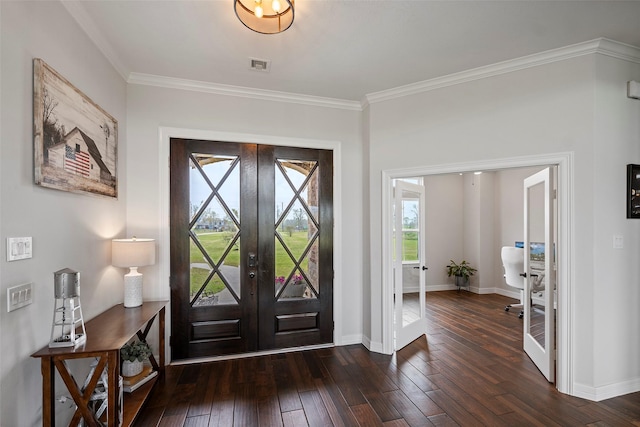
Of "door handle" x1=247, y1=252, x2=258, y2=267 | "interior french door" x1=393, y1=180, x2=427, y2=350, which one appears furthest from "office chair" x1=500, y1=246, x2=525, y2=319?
"door handle" x1=247, y1=252, x2=258, y2=267

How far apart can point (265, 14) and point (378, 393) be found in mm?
3012

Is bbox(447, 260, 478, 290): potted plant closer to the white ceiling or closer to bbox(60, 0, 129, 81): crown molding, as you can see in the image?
the white ceiling

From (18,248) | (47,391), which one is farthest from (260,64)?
(47,391)

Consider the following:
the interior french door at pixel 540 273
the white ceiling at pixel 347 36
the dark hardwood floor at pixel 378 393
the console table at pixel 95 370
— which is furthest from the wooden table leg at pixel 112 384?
the interior french door at pixel 540 273

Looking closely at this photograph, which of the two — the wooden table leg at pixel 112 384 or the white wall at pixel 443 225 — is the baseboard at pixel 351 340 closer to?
the wooden table leg at pixel 112 384

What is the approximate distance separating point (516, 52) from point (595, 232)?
1.66 m

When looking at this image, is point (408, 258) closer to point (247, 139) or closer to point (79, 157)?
point (247, 139)

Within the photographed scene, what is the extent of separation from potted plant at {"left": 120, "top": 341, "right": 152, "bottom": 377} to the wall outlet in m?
1.04

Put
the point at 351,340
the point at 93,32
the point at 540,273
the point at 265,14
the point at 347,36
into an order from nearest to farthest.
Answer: the point at 265,14
the point at 93,32
the point at 347,36
the point at 540,273
the point at 351,340

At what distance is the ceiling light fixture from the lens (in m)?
1.84

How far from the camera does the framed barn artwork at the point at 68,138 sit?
1.67m

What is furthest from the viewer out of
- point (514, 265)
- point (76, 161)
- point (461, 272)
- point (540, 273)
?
point (461, 272)

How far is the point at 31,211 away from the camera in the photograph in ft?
5.37

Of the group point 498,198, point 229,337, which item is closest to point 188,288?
point 229,337
